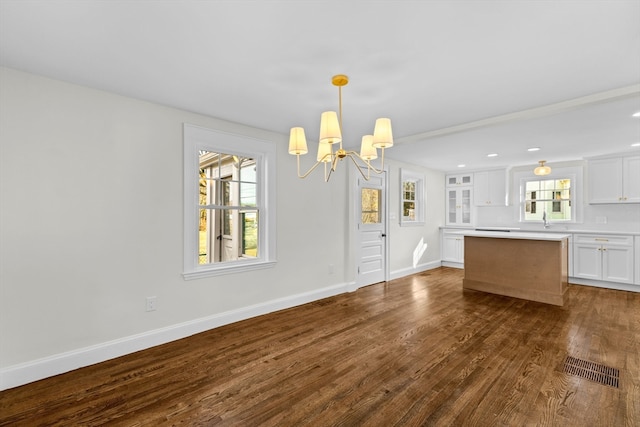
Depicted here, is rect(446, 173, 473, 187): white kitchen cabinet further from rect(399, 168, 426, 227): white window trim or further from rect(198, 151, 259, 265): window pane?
rect(198, 151, 259, 265): window pane

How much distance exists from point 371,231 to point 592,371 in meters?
3.37

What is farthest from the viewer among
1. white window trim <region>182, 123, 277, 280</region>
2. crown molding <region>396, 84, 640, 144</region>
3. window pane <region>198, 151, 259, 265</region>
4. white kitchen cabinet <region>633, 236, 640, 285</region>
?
white kitchen cabinet <region>633, 236, 640, 285</region>

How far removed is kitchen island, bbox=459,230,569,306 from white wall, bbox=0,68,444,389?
374cm

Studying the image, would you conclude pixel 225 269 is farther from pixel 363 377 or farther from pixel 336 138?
pixel 336 138

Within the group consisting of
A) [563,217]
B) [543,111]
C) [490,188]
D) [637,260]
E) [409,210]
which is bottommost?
[637,260]

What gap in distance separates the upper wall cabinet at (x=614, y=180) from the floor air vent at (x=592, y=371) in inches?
163

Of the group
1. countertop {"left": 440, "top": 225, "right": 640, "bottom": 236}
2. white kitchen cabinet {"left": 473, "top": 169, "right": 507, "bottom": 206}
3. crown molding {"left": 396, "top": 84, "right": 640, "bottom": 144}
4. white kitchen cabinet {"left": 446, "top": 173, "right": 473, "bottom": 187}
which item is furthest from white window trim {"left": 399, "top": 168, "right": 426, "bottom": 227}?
crown molding {"left": 396, "top": 84, "right": 640, "bottom": 144}

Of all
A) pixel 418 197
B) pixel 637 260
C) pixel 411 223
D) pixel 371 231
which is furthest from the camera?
pixel 418 197

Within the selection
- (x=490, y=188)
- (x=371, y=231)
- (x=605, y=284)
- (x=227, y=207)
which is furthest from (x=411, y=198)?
(x=227, y=207)

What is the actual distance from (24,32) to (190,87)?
3.37 feet

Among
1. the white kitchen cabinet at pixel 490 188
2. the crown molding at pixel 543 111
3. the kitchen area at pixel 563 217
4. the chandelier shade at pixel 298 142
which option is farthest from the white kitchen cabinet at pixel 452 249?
the chandelier shade at pixel 298 142

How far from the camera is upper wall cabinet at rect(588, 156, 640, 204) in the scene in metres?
4.96

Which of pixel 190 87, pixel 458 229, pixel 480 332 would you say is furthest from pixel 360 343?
pixel 458 229

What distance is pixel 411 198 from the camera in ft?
21.2
